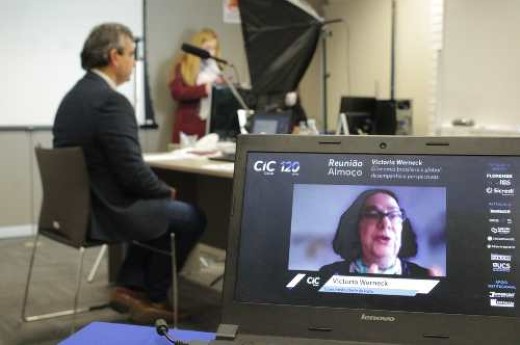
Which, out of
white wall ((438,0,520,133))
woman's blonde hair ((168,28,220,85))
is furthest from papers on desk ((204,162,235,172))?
woman's blonde hair ((168,28,220,85))

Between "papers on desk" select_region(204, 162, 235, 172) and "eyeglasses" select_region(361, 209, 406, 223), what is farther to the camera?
"papers on desk" select_region(204, 162, 235, 172)

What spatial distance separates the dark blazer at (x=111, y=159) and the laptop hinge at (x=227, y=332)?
6.18ft

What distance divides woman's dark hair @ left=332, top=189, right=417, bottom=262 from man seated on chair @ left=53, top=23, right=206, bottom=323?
1.89 meters

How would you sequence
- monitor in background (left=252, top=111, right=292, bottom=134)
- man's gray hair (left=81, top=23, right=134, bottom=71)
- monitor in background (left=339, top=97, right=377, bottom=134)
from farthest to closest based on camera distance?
monitor in background (left=339, top=97, right=377, bottom=134)
monitor in background (left=252, top=111, right=292, bottom=134)
man's gray hair (left=81, top=23, right=134, bottom=71)

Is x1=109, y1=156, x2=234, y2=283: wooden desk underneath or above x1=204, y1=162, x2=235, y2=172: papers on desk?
underneath

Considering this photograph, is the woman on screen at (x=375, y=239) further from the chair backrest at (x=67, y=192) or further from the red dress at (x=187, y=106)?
the red dress at (x=187, y=106)

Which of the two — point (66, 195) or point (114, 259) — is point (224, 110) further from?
point (66, 195)

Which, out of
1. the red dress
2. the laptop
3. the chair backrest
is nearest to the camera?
the laptop

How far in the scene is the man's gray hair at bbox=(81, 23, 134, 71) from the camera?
9.21ft

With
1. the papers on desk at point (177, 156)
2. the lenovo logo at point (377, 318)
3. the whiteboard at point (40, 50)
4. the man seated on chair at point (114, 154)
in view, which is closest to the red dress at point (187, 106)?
the whiteboard at point (40, 50)

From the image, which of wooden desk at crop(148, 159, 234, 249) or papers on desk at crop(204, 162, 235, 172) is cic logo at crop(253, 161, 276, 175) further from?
wooden desk at crop(148, 159, 234, 249)

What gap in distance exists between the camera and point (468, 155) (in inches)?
32.7

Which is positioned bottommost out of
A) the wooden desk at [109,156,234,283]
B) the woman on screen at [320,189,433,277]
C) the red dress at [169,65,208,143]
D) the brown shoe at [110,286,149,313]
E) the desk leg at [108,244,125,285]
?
the brown shoe at [110,286,149,313]

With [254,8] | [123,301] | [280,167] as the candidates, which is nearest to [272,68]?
[254,8]
